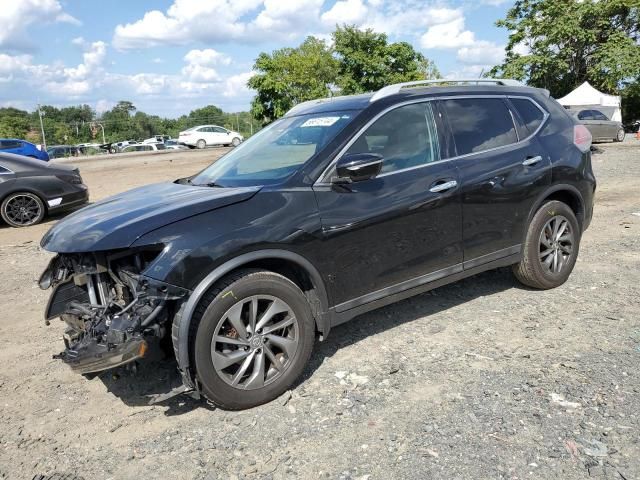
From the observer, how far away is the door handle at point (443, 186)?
12.8 feet

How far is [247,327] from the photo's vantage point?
10.4 ft

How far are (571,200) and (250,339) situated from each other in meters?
3.47

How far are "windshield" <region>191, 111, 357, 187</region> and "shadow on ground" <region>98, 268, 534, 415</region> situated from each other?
4.45 feet

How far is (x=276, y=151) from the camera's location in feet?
13.3

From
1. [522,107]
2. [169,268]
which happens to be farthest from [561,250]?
[169,268]

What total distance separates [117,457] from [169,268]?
1064mm

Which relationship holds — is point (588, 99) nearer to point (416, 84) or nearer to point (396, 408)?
point (416, 84)

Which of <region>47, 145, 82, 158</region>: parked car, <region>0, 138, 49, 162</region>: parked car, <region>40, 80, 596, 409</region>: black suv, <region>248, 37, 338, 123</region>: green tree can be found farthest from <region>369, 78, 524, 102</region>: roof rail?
<region>47, 145, 82, 158</region>: parked car

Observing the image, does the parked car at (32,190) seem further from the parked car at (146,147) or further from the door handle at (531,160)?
the parked car at (146,147)

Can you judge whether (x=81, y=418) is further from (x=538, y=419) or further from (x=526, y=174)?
(x=526, y=174)

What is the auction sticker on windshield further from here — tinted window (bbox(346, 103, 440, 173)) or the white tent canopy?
the white tent canopy

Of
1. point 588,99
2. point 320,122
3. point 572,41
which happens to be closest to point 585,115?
point 588,99

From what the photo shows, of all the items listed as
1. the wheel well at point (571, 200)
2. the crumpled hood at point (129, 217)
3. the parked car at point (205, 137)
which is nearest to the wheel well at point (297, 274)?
the crumpled hood at point (129, 217)

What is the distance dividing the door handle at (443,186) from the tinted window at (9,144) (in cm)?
2166
